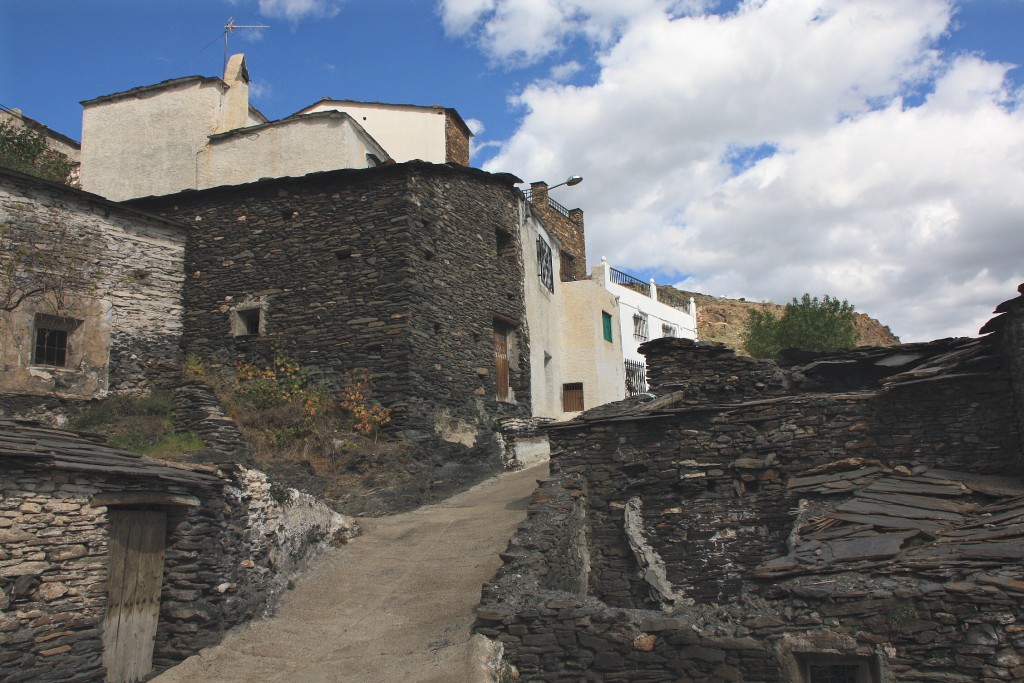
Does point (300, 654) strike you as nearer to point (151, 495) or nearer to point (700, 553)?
point (151, 495)

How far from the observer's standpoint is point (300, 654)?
8.70 metres

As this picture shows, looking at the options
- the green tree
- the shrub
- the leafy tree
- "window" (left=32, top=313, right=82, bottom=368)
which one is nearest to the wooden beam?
the shrub

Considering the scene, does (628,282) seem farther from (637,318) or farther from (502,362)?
(502,362)

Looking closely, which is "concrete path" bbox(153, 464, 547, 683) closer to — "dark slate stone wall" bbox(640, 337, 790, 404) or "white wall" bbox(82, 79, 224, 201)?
"dark slate stone wall" bbox(640, 337, 790, 404)

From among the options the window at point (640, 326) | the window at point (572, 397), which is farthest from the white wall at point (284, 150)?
the window at point (640, 326)

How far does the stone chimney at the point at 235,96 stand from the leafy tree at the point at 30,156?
6403mm

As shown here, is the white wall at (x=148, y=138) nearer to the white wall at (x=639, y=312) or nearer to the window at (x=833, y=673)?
the white wall at (x=639, y=312)

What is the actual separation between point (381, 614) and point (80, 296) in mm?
10262

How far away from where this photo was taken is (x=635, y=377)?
30688mm

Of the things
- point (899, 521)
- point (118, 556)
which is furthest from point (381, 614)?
point (899, 521)

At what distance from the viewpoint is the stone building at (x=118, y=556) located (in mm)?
7461

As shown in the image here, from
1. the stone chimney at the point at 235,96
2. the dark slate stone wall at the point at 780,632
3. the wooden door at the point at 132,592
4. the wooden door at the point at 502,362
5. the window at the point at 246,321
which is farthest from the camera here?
the stone chimney at the point at 235,96

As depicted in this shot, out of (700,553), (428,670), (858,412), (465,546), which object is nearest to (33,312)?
(465,546)

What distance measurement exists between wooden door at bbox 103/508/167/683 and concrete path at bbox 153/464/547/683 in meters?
0.64
